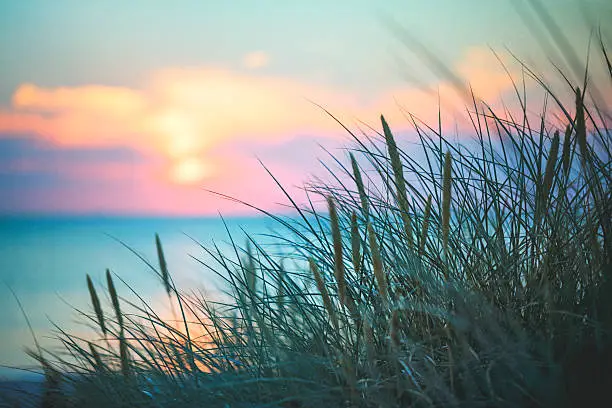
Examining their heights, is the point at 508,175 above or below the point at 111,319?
above

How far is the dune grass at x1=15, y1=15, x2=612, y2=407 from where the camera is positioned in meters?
1.18

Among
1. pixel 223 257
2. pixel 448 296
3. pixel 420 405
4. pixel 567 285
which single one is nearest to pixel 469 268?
pixel 448 296

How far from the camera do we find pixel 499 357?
109cm

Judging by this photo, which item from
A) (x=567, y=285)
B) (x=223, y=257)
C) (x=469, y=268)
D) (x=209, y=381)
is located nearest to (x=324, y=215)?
(x=223, y=257)

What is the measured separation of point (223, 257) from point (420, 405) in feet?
2.13

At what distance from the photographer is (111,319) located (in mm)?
1729

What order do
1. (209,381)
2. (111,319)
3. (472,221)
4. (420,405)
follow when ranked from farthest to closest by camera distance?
(111,319) < (472,221) < (209,381) < (420,405)

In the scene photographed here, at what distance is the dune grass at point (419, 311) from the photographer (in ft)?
3.86

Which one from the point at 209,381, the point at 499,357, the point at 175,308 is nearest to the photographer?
the point at 499,357

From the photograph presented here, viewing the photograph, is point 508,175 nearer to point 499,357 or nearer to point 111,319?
point 499,357

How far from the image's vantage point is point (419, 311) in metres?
1.47

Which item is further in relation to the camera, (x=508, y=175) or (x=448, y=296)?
(x=508, y=175)

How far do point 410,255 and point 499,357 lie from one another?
1.49 ft

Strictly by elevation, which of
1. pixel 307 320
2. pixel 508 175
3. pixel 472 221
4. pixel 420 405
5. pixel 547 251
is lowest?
pixel 420 405
